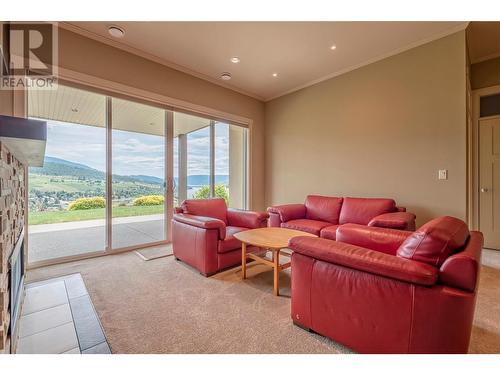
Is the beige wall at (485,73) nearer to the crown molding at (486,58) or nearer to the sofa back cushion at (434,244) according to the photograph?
the crown molding at (486,58)

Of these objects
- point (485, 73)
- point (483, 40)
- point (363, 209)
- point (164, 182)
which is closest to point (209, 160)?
point (164, 182)

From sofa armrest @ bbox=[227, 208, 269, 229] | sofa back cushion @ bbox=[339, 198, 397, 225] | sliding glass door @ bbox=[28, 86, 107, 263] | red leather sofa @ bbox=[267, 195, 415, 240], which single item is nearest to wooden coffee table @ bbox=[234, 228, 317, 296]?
sofa armrest @ bbox=[227, 208, 269, 229]

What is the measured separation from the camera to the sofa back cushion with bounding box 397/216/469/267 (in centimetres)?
114

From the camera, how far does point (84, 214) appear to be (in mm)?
3285

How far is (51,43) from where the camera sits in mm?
2695

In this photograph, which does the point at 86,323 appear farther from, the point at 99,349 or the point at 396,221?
the point at 396,221

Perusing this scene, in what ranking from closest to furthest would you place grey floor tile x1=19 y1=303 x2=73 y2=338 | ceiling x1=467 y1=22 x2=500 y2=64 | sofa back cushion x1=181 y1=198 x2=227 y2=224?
grey floor tile x1=19 y1=303 x2=73 y2=338 < ceiling x1=467 y1=22 x2=500 y2=64 < sofa back cushion x1=181 y1=198 x2=227 y2=224

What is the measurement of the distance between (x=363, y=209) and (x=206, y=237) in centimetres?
226

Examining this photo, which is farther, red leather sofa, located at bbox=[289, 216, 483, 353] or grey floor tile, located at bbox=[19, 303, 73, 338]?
grey floor tile, located at bbox=[19, 303, 73, 338]

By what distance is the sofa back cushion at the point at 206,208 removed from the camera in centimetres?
308

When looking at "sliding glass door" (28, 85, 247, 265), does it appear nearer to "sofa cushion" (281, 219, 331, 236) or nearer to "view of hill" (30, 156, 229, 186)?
"view of hill" (30, 156, 229, 186)

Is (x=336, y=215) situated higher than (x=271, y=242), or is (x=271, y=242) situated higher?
(x=336, y=215)

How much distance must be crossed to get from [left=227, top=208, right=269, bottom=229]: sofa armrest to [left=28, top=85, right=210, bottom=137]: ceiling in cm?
179
